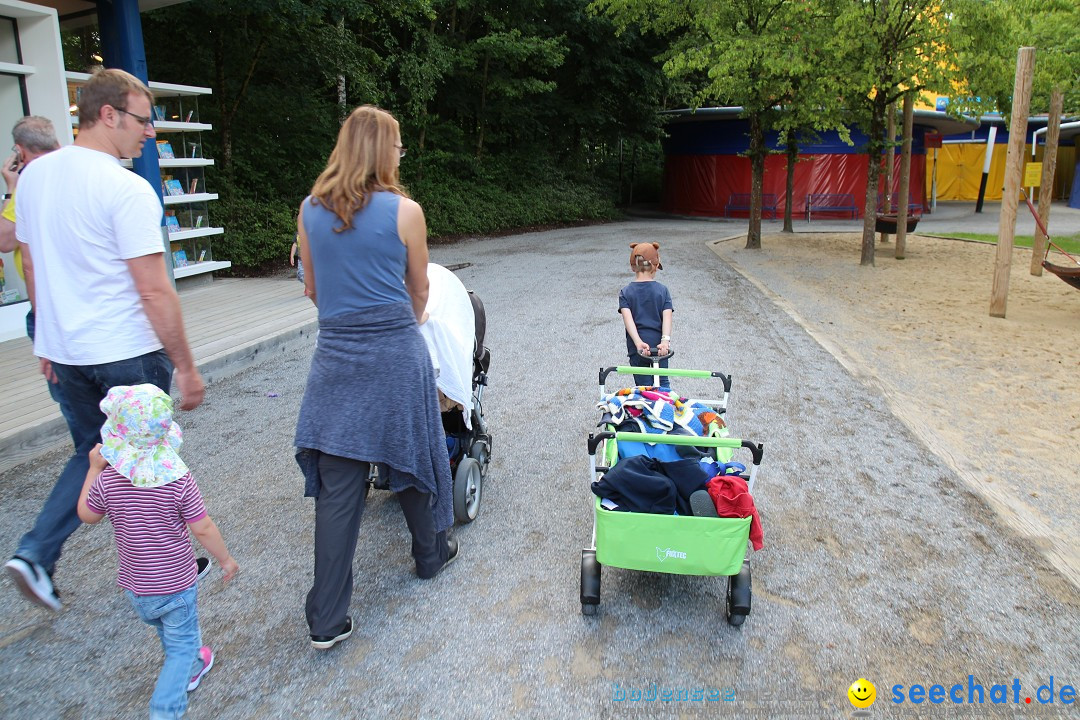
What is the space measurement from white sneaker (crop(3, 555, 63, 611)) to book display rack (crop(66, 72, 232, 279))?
8.35 meters

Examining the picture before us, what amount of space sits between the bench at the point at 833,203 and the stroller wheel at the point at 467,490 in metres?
27.4

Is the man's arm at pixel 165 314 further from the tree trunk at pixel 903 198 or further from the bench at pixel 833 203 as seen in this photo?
the bench at pixel 833 203

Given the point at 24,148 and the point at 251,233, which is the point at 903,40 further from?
the point at 24,148

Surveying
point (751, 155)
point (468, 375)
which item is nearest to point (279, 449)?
point (468, 375)

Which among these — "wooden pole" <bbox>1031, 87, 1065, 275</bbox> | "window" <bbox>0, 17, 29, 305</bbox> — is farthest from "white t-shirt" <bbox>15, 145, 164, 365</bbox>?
"wooden pole" <bbox>1031, 87, 1065, 275</bbox>

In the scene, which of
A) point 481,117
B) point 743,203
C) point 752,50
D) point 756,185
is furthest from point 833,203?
point 752,50

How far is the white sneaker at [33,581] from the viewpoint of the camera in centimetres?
298

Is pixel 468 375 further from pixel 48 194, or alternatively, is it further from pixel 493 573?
pixel 48 194

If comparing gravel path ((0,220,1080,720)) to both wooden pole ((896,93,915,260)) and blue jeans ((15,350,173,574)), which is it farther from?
wooden pole ((896,93,915,260))

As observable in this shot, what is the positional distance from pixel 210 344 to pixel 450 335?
4.66 m

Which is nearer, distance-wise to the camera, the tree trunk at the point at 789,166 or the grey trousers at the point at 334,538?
the grey trousers at the point at 334,538

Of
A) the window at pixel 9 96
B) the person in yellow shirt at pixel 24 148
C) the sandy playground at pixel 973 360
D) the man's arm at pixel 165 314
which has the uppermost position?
the window at pixel 9 96
